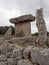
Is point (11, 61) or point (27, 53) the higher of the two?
point (27, 53)

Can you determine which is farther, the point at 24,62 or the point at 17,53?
the point at 17,53

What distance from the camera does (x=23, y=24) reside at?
16359 mm

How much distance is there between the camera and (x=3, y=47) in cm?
666

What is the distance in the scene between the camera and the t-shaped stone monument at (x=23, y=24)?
15406 millimetres

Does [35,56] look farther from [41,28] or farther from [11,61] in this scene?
[41,28]

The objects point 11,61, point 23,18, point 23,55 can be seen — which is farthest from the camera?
point 23,18

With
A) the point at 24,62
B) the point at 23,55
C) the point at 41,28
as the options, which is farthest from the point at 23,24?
the point at 24,62

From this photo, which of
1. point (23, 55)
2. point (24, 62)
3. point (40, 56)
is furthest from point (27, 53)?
point (40, 56)

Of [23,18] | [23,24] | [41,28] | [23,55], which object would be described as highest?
[23,18]

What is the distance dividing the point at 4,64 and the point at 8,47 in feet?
2.11

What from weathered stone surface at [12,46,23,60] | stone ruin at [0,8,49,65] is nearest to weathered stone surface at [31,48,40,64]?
stone ruin at [0,8,49,65]

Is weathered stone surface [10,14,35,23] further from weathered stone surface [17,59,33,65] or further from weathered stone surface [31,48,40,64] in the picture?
weathered stone surface [31,48,40,64]

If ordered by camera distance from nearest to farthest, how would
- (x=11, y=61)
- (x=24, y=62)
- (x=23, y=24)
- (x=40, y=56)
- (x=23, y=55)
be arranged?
(x=40, y=56) < (x=24, y=62) < (x=23, y=55) < (x=11, y=61) < (x=23, y=24)

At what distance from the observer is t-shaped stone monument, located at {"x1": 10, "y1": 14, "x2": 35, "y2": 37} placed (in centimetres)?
1541
